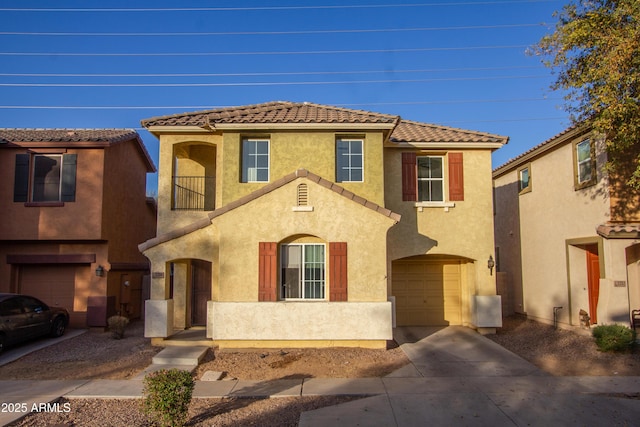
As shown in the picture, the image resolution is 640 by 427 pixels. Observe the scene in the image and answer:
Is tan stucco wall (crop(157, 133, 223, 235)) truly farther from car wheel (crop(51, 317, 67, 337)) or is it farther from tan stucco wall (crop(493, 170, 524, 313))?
tan stucco wall (crop(493, 170, 524, 313))

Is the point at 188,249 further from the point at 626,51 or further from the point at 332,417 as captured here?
the point at 626,51

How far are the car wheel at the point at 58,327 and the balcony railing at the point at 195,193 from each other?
16.4 ft

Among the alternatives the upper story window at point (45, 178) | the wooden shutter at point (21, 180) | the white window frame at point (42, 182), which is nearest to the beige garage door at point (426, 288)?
the upper story window at point (45, 178)

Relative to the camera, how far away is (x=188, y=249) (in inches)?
489

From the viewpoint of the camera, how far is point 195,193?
15.0 meters

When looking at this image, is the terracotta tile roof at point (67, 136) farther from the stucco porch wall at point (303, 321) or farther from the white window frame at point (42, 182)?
the stucco porch wall at point (303, 321)

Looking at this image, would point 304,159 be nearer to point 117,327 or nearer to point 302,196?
point 302,196

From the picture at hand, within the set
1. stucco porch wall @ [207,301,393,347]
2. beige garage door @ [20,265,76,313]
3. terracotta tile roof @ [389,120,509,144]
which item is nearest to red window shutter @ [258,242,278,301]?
stucco porch wall @ [207,301,393,347]

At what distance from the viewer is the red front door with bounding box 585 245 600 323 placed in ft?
45.9

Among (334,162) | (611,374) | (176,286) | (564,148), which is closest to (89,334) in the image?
(176,286)

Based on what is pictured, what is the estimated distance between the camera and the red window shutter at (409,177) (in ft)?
47.2

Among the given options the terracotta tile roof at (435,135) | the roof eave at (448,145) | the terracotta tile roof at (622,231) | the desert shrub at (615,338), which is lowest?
the desert shrub at (615,338)

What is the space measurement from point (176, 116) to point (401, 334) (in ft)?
31.7

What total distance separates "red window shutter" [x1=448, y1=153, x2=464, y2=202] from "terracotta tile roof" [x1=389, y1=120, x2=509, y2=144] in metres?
0.60
